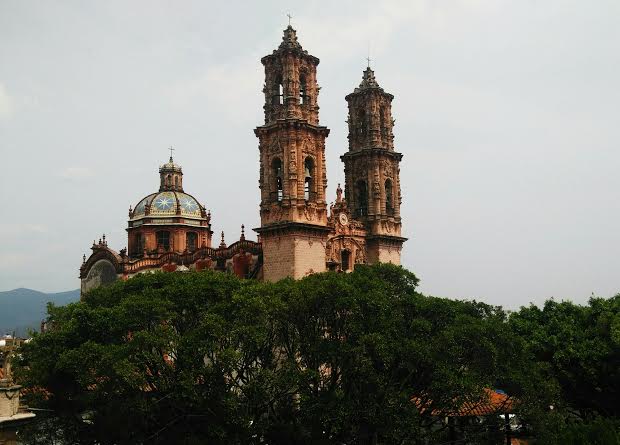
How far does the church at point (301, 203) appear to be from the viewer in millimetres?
40062

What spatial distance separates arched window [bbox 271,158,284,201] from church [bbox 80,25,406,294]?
67 mm

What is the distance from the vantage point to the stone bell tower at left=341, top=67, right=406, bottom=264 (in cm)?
4828

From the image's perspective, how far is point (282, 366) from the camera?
23.7 metres

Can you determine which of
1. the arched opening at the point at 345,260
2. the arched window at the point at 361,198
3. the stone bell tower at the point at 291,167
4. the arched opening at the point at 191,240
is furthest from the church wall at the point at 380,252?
the arched opening at the point at 191,240

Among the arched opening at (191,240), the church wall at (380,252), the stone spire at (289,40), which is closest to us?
the stone spire at (289,40)

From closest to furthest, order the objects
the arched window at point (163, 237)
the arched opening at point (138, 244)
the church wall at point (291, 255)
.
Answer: the church wall at point (291, 255) → the arched window at point (163, 237) → the arched opening at point (138, 244)

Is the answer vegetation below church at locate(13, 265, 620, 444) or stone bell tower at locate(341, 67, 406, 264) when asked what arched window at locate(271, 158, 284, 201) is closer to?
stone bell tower at locate(341, 67, 406, 264)

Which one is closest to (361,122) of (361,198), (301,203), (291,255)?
(361,198)

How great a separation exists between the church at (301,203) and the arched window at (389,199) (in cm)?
8

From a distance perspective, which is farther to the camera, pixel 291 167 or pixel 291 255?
pixel 291 167

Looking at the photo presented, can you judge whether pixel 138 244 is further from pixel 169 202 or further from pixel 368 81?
pixel 368 81

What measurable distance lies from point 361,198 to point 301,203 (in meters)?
11.3

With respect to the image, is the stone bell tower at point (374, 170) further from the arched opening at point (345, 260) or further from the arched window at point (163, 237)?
the arched window at point (163, 237)

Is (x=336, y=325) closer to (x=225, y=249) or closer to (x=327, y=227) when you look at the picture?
(x=327, y=227)
